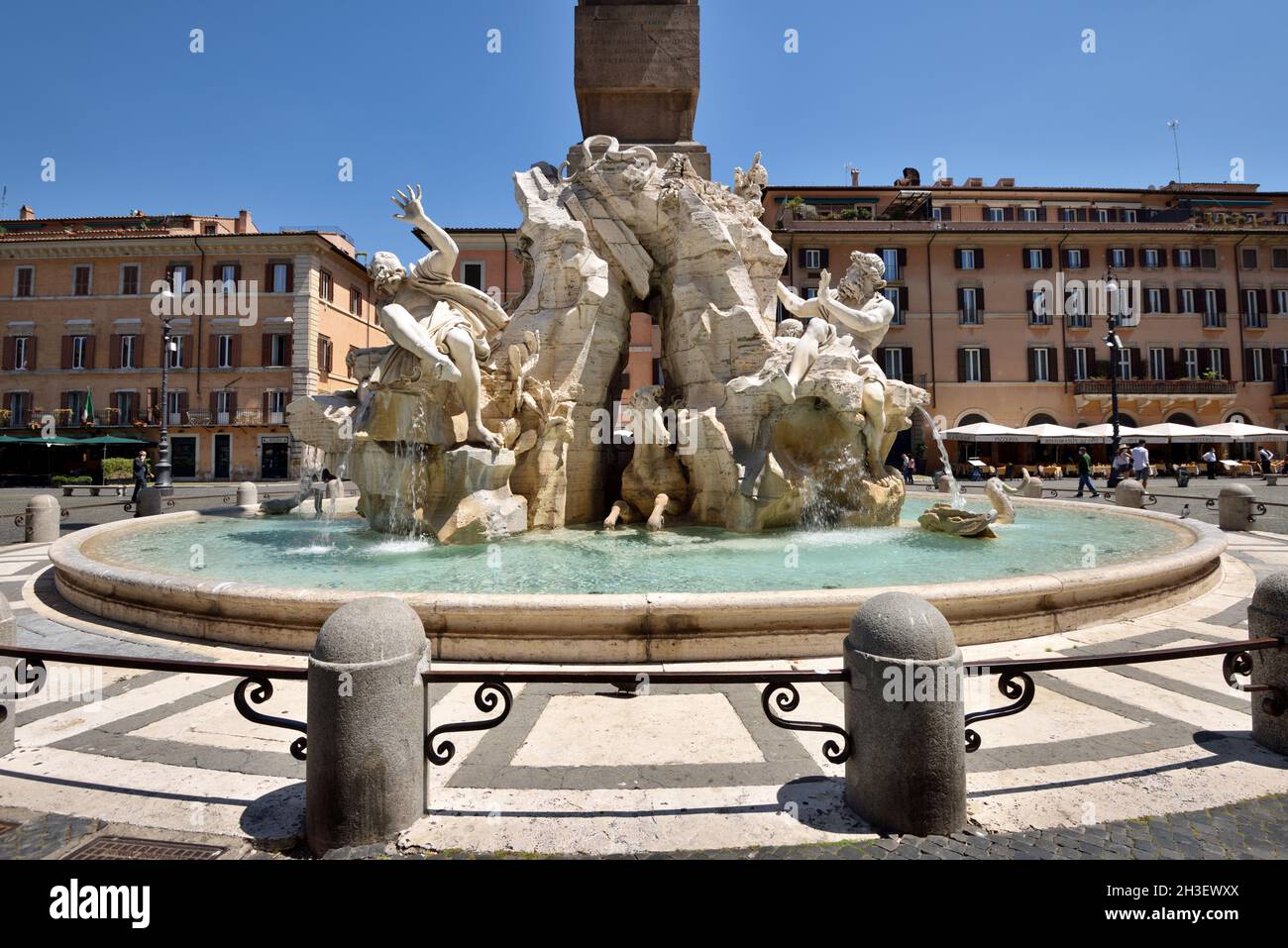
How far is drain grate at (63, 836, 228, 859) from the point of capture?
2.40 m

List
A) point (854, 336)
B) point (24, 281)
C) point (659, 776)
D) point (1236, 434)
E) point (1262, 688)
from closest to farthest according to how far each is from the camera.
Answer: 1. point (659, 776)
2. point (1262, 688)
3. point (854, 336)
4. point (1236, 434)
5. point (24, 281)

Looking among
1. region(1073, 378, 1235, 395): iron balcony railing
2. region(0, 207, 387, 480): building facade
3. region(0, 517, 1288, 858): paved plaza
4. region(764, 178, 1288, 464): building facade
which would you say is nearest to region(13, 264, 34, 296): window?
region(0, 207, 387, 480): building facade

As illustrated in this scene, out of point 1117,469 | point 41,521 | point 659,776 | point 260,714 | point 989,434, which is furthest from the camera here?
point 989,434

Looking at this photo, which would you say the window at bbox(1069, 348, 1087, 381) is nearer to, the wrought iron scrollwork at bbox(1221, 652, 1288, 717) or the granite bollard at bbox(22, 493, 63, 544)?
the wrought iron scrollwork at bbox(1221, 652, 1288, 717)

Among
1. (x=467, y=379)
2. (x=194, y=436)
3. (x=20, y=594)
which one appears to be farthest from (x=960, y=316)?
(x=194, y=436)

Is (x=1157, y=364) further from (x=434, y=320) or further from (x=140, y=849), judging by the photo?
(x=140, y=849)

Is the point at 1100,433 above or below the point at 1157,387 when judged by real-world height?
below

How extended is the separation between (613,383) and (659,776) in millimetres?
8859

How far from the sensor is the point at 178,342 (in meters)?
33.3

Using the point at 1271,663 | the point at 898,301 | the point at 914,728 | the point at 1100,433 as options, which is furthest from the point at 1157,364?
the point at 914,728

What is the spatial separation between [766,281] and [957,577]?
6.47 meters

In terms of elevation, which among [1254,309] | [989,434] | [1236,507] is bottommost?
[1236,507]

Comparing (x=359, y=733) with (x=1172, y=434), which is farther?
(x=1172, y=434)

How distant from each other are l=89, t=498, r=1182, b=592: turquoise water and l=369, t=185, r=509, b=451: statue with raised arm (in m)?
2.11
